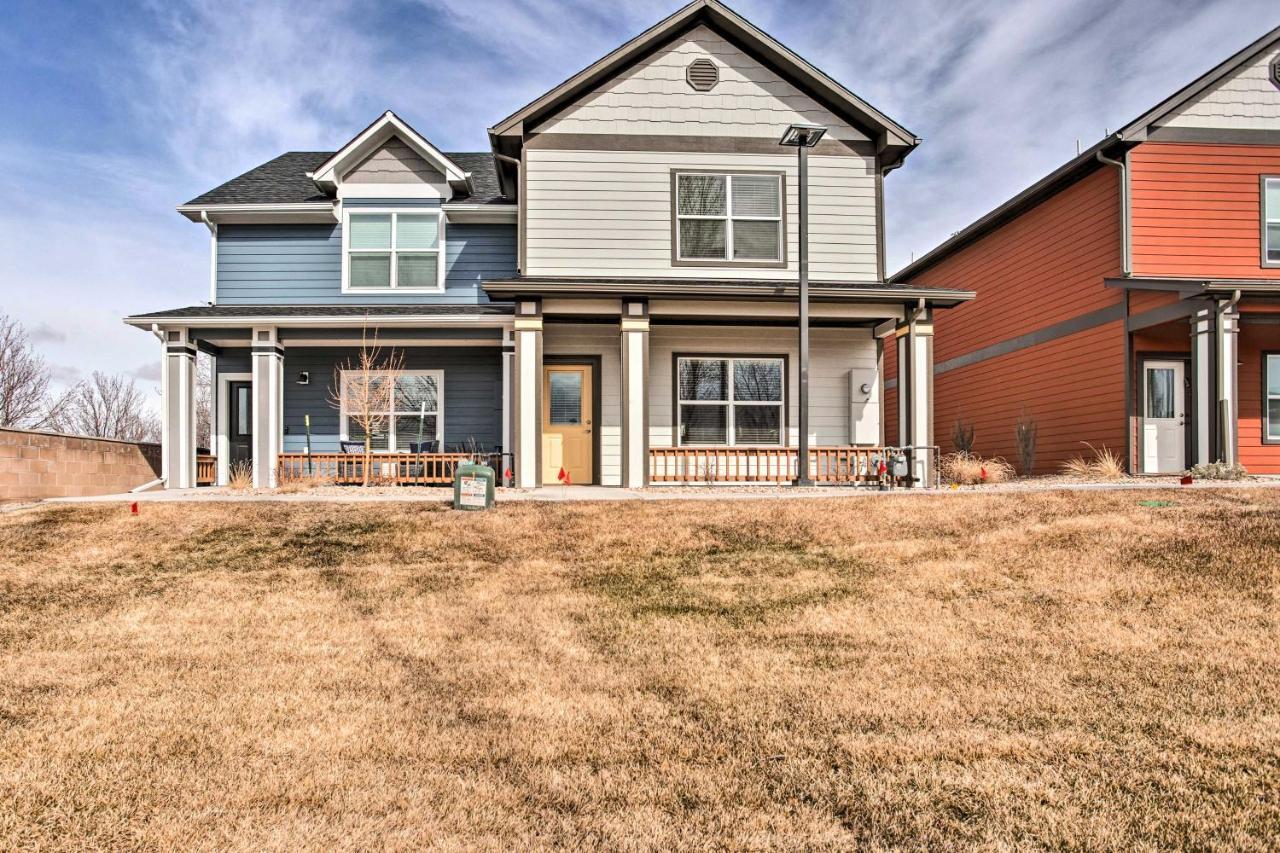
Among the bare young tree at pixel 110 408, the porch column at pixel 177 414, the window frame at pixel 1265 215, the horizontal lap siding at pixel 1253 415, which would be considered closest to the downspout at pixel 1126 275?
the horizontal lap siding at pixel 1253 415

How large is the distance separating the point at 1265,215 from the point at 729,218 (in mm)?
9453

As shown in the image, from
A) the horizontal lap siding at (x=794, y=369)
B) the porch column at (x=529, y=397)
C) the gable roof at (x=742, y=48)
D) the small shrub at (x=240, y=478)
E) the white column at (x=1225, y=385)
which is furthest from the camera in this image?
the horizontal lap siding at (x=794, y=369)

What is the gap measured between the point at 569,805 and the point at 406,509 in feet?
23.5

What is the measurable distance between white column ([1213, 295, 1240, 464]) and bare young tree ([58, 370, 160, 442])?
43741mm

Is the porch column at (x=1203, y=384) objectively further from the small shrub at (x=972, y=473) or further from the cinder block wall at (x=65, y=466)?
the cinder block wall at (x=65, y=466)

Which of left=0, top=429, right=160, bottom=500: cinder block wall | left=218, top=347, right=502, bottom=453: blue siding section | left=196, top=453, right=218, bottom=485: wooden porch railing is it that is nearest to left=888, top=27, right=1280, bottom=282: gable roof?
left=218, top=347, right=502, bottom=453: blue siding section

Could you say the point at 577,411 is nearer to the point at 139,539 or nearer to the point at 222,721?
the point at 139,539

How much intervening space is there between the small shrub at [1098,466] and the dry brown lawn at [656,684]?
412 centimetres

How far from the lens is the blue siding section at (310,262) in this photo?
14758 millimetres

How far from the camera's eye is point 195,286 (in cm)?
3416

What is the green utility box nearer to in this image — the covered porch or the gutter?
the covered porch

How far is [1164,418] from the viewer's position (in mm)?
14312

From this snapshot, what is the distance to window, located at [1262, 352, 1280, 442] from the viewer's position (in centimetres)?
1455

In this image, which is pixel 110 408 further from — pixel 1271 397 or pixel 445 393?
pixel 1271 397
